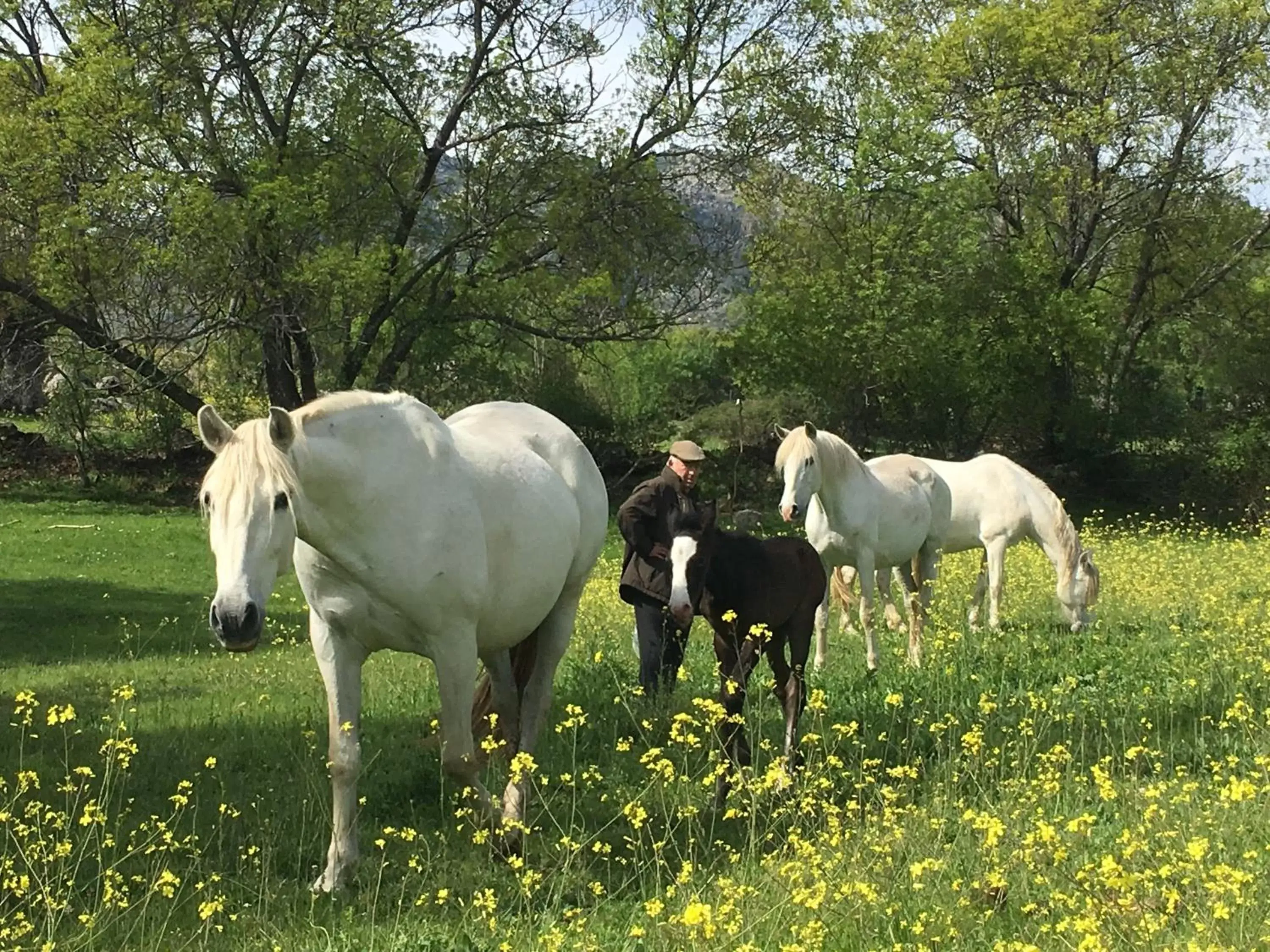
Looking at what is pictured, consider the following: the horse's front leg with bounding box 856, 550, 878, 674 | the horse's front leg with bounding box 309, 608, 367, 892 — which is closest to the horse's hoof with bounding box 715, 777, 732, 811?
the horse's front leg with bounding box 309, 608, 367, 892

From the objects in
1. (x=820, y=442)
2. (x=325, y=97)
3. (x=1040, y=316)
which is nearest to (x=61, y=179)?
(x=325, y=97)

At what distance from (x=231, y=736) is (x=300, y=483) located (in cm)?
335

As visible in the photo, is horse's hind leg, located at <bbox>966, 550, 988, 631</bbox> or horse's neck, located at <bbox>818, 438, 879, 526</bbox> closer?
horse's neck, located at <bbox>818, 438, 879, 526</bbox>

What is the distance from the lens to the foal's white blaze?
5.59 meters

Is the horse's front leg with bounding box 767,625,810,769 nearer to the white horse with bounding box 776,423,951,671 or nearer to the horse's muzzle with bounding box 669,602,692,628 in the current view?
the horse's muzzle with bounding box 669,602,692,628

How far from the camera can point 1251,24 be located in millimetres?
27969

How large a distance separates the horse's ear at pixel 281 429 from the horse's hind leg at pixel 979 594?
8509 mm

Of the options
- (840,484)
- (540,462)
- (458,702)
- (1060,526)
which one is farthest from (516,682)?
(1060,526)

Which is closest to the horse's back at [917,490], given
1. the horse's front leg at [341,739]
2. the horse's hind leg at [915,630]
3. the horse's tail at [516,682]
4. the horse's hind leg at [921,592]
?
the horse's hind leg at [921,592]

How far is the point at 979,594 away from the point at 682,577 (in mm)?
7420

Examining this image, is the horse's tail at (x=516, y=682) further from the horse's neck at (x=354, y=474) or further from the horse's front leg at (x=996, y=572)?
the horse's front leg at (x=996, y=572)

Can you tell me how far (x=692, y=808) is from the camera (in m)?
3.95

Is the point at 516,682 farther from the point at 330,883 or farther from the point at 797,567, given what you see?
the point at 330,883

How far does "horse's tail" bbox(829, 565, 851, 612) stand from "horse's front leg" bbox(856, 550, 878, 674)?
77 cm
